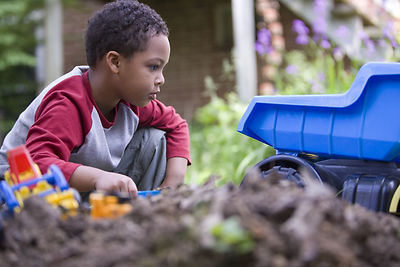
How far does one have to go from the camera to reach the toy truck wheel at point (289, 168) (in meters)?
1.68

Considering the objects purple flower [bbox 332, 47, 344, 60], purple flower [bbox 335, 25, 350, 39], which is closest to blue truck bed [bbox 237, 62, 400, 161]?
purple flower [bbox 332, 47, 344, 60]

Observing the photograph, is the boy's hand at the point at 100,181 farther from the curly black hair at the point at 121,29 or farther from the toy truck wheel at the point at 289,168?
→ the curly black hair at the point at 121,29

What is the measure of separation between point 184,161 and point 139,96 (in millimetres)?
448

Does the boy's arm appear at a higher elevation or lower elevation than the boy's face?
lower

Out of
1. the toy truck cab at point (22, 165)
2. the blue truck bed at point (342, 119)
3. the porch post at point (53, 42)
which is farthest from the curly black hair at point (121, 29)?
the porch post at point (53, 42)

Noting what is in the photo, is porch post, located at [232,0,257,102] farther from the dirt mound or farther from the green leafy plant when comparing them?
the dirt mound

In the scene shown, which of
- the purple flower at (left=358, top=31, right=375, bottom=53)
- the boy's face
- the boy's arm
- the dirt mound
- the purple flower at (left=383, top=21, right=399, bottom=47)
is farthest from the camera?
the purple flower at (left=358, top=31, right=375, bottom=53)

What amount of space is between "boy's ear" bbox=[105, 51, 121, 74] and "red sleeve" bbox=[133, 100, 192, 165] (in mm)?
285

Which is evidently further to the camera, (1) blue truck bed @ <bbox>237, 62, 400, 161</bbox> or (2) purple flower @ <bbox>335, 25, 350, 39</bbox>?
(2) purple flower @ <bbox>335, 25, 350, 39</bbox>

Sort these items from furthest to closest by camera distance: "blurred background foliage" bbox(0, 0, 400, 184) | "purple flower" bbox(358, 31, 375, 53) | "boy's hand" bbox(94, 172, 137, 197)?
1. "purple flower" bbox(358, 31, 375, 53)
2. "blurred background foliage" bbox(0, 0, 400, 184)
3. "boy's hand" bbox(94, 172, 137, 197)

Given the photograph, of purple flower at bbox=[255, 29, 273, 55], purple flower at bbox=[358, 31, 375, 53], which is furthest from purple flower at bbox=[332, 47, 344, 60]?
purple flower at bbox=[255, 29, 273, 55]

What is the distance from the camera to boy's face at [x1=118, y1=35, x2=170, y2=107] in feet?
6.21

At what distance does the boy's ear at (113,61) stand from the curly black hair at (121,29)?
2 centimetres

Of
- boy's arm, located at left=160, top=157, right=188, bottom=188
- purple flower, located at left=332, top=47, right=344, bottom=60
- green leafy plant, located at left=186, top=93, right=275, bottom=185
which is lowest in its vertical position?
green leafy plant, located at left=186, top=93, right=275, bottom=185
